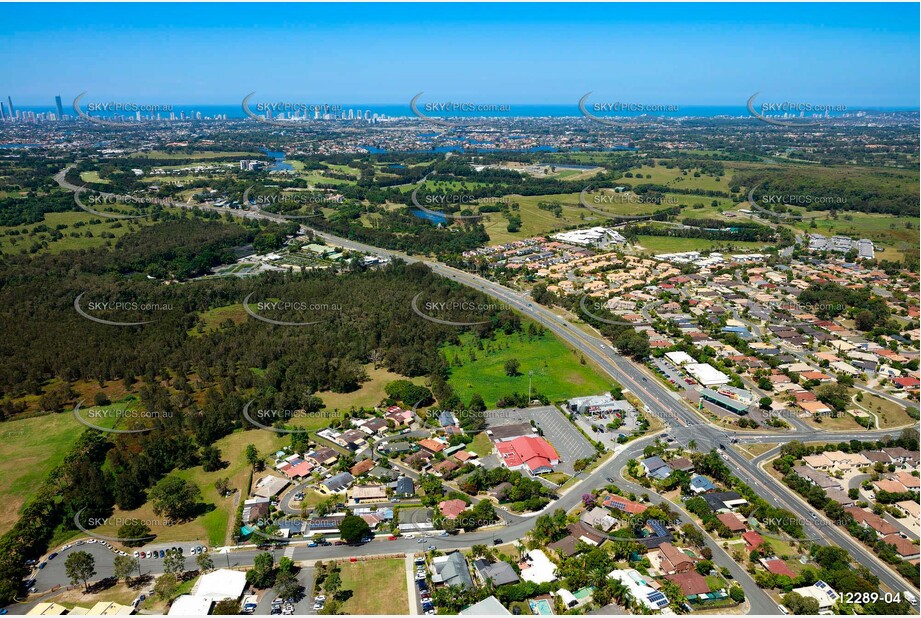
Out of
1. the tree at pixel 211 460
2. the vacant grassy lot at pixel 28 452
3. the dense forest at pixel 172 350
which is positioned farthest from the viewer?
the tree at pixel 211 460

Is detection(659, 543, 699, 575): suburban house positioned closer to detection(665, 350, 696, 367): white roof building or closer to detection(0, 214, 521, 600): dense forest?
detection(0, 214, 521, 600): dense forest

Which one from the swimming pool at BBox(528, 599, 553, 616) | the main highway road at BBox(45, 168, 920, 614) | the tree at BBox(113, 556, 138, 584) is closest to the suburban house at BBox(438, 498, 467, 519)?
the main highway road at BBox(45, 168, 920, 614)

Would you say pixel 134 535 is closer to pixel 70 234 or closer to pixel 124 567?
pixel 124 567

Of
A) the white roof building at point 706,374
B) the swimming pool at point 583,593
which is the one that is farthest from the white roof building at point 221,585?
the white roof building at point 706,374

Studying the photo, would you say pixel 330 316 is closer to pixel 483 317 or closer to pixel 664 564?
pixel 483 317

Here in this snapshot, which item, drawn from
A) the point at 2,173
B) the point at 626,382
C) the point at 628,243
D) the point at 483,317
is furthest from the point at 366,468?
the point at 2,173

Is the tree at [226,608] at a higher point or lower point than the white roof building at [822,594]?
lower

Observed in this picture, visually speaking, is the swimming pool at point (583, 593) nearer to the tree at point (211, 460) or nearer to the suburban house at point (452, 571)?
the suburban house at point (452, 571)
